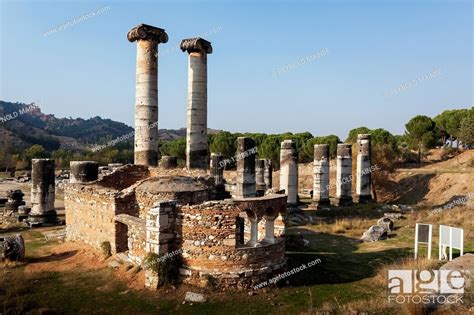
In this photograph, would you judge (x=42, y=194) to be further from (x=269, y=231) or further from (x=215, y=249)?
(x=269, y=231)

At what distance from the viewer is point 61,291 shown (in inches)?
428

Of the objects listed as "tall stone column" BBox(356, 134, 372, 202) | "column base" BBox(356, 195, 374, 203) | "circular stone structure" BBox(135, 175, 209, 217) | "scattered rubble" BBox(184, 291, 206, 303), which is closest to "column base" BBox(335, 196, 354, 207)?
"column base" BBox(356, 195, 374, 203)

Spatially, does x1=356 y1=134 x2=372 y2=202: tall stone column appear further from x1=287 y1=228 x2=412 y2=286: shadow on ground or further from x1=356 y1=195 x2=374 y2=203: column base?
x1=287 y1=228 x2=412 y2=286: shadow on ground

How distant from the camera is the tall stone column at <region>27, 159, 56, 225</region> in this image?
22422 millimetres

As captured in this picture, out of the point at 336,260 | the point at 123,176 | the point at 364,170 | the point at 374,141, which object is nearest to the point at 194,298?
the point at 336,260

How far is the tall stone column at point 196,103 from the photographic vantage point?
2202cm

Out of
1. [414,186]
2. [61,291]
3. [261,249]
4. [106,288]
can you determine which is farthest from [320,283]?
[414,186]

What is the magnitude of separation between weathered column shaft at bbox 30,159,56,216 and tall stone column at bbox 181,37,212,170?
8.78 m

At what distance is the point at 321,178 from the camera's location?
94.8 ft

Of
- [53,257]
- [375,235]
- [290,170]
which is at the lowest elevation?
[53,257]

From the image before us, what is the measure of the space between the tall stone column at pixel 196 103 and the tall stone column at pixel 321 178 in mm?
10556

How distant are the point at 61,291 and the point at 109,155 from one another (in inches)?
2750

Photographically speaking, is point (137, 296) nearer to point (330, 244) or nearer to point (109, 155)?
point (330, 244)

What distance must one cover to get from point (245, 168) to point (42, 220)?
12.5 metres
